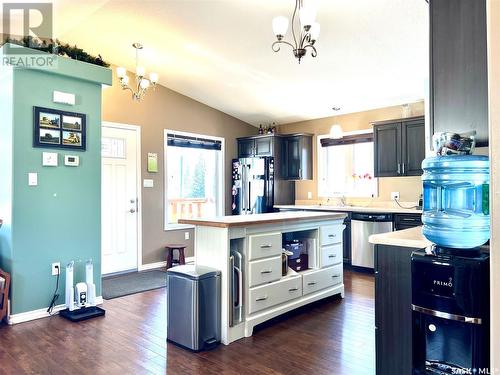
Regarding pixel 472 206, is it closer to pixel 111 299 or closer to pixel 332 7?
pixel 332 7

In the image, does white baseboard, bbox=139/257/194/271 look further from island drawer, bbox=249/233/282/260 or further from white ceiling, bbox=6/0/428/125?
island drawer, bbox=249/233/282/260

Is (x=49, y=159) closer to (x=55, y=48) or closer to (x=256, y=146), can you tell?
(x=55, y=48)

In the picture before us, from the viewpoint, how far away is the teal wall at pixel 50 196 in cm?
335

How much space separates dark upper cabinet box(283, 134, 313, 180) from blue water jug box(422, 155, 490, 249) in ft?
15.4

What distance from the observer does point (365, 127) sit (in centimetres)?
598

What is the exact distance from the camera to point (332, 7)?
3.50 m

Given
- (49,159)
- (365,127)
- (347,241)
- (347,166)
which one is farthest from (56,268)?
(365,127)

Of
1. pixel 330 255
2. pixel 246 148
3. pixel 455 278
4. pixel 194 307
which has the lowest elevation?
pixel 194 307

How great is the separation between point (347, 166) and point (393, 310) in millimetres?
4539

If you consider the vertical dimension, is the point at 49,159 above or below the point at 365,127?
below

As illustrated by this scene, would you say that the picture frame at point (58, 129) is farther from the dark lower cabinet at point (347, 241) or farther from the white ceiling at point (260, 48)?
the dark lower cabinet at point (347, 241)

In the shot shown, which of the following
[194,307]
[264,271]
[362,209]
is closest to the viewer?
[194,307]

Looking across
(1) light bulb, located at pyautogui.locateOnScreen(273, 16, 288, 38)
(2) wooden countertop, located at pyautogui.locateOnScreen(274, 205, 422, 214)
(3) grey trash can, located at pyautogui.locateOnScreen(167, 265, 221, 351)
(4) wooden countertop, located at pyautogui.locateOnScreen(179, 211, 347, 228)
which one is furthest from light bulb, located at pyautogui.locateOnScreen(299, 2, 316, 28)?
(2) wooden countertop, located at pyautogui.locateOnScreen(274, 205, 422, 214)

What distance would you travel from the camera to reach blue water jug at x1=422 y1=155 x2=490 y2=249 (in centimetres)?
157
